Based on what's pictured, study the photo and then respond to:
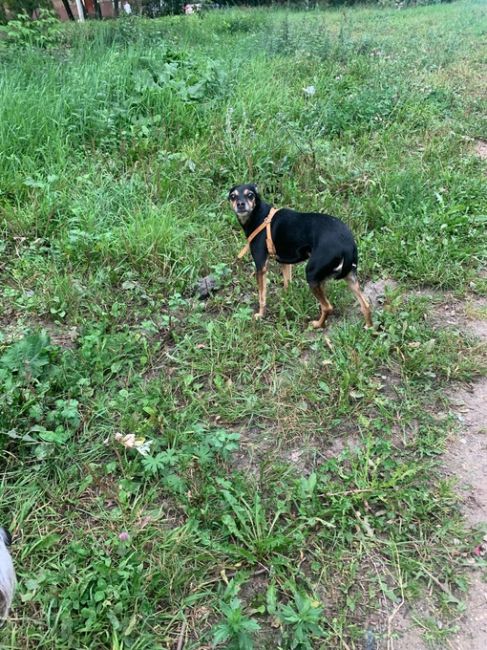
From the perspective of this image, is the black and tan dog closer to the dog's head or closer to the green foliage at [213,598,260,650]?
the dog's head

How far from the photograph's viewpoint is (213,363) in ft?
9.87

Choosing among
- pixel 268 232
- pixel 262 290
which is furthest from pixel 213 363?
pixel 268 232

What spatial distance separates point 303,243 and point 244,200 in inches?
19.2

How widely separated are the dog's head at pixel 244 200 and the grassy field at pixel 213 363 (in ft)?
1.72

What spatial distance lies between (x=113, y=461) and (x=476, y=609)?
1.70 meters

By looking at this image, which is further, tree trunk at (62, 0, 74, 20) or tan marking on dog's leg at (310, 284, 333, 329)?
tree trunk at (62, 0, 74, 20)

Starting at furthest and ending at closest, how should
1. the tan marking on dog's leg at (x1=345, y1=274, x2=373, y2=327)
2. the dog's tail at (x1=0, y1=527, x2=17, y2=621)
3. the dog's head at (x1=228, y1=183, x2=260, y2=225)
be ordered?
the dog's head at (x1=228, y1=183, x2=260, y2=225), the tan marking on dog's leg at (x1=345, y1=274, x2=373, y2=327), the dog's tail at (x1=0, y1=527, x2=17, y2=621)

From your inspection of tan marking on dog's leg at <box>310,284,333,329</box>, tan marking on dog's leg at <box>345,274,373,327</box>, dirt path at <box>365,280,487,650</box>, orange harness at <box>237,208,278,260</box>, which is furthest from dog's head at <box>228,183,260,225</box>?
dirt path at <box>365,280,487,650</box>

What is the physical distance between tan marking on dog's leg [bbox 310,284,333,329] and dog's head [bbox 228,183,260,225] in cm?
69

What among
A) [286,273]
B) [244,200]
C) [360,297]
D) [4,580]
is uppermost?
[244,200]

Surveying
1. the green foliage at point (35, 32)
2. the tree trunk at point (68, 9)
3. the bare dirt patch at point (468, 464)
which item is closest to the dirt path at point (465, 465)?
the bare dirt patch at point (468, 464)

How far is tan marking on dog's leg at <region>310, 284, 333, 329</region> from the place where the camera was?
3.11m

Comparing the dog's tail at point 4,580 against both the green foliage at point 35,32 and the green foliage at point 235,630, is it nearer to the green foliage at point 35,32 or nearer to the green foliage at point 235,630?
the green foliage at point 235,630

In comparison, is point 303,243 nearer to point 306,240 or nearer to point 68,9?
point 306,240
